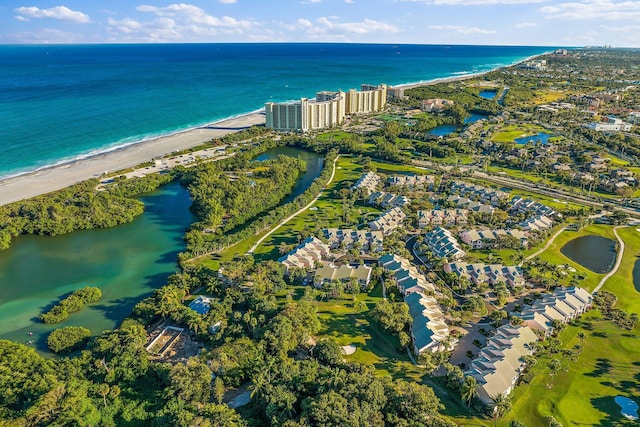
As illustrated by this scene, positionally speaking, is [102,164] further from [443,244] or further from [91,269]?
[443,244]

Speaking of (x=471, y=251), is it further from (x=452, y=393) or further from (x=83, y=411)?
(x=83, y=411)

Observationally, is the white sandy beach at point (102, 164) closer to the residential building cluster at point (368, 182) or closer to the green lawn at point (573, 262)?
the residential building cluster at point (368, 182)

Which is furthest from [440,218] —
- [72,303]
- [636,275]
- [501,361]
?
[72,303]

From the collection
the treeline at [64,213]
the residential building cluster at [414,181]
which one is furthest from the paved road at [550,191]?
the treeline at [64,213]

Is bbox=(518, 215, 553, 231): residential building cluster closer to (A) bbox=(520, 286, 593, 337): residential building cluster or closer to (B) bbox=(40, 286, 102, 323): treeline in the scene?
(A) bbox=(520, 286, 593, 337): residential building cluster

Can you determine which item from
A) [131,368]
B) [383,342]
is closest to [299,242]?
[383,342]

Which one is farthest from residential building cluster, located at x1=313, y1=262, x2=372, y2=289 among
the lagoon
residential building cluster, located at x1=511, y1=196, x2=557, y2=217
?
residential building cluster, located at x1=511, y1=196, x2=557, y2=217
